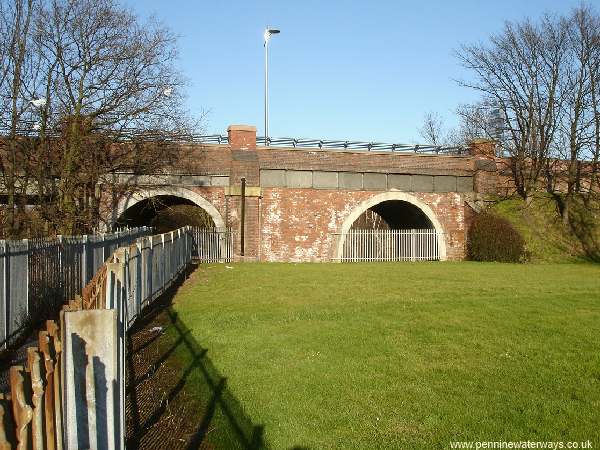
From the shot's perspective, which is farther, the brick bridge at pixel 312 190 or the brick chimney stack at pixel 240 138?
the brick chimney stack at pixel 240 138

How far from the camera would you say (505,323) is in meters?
9.07

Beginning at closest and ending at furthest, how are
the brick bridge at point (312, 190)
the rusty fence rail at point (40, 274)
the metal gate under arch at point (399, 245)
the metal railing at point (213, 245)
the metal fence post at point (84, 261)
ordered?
the rusty fence rail at point (40, 274) → the metal fence post at point (84, 261) → the metal railing at point (213, 245) → the brick bridge at point (312, 190) → the metal gate under arch at point (399, 245)

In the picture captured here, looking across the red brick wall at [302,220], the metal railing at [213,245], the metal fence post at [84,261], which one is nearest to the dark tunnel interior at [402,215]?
the red brick wall at [302,220]

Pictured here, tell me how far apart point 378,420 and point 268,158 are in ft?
72.2

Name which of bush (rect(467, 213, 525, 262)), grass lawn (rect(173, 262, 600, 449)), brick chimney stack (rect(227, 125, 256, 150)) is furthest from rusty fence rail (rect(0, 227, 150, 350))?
bush (rect(467, 213, 525, 262))

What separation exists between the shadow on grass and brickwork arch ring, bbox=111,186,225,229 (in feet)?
55.7

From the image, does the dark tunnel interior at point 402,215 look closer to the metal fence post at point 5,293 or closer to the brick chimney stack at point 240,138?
the brick chimney stack at point 240,138

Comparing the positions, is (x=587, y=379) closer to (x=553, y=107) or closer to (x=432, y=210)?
(x=432, y=210)

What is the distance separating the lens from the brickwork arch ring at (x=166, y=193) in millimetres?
24266

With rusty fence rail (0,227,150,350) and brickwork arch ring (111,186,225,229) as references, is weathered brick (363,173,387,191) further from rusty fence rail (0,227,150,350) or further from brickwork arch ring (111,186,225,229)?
rusty fence rail (0,227,150,350)

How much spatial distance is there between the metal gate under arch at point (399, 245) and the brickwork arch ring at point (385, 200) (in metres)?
0.19

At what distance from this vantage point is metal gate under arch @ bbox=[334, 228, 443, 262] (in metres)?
28.0

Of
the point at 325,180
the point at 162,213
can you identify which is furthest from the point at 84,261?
the point at 162,213

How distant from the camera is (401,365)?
6539mm
